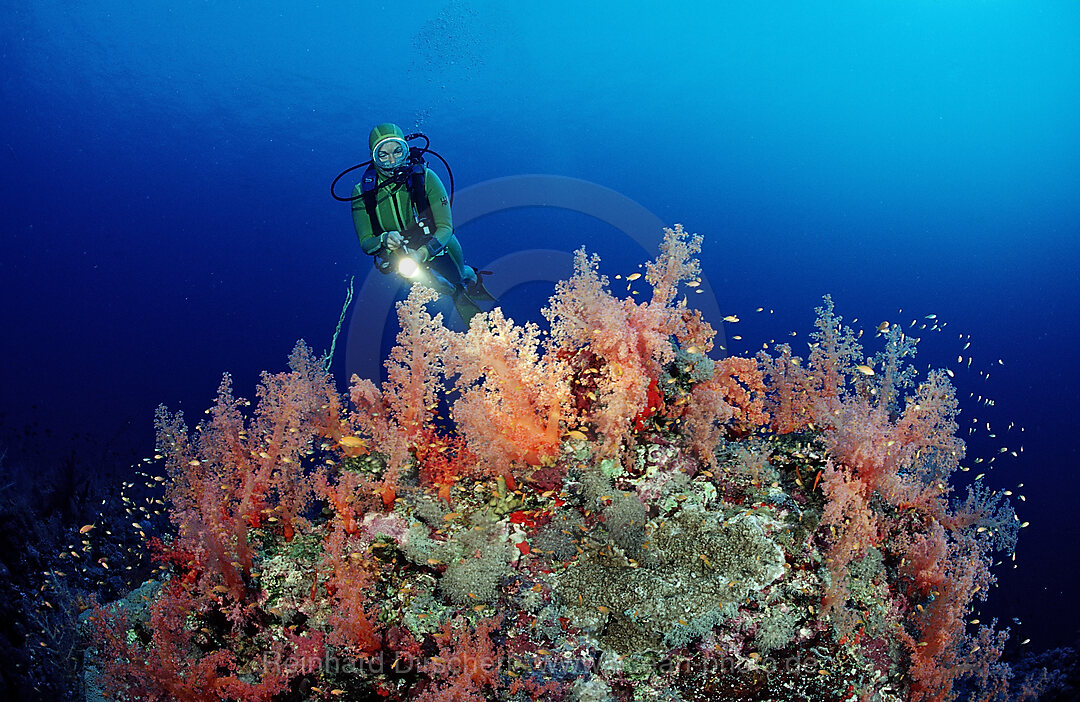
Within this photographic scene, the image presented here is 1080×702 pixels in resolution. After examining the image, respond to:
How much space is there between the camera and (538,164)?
65.6 m

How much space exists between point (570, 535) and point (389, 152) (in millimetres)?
5746

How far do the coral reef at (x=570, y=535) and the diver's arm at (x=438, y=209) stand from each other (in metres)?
2.52

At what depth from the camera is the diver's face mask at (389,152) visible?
675cm

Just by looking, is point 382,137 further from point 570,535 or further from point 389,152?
point 570,535

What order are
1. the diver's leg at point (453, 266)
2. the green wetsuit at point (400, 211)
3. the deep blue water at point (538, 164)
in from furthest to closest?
1. the deep blue water at point (538, 164)
2. the diver's leg at point (453, 266)
3. the green wetsuit at point (400, 211)

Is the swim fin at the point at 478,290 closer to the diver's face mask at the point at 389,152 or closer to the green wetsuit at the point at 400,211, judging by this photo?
the green wetsuit at the point at 400,211

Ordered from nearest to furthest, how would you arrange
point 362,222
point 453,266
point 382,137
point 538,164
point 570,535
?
1. point 570,535
2. point 382,137
3. point 362,222
4. point 453,266
5. point 538,164

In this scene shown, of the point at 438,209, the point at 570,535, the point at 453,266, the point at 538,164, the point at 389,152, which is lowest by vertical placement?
the point at 570,535

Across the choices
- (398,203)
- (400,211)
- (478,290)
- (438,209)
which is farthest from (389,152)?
(478,290)

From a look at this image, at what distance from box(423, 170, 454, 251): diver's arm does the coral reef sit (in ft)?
8.26

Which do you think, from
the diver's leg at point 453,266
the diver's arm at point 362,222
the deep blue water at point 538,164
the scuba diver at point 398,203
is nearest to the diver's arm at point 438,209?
the scuba diver at point 398,203

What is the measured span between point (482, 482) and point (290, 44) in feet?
→ 172

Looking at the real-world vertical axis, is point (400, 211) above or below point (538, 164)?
below

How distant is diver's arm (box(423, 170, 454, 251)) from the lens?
702cm
